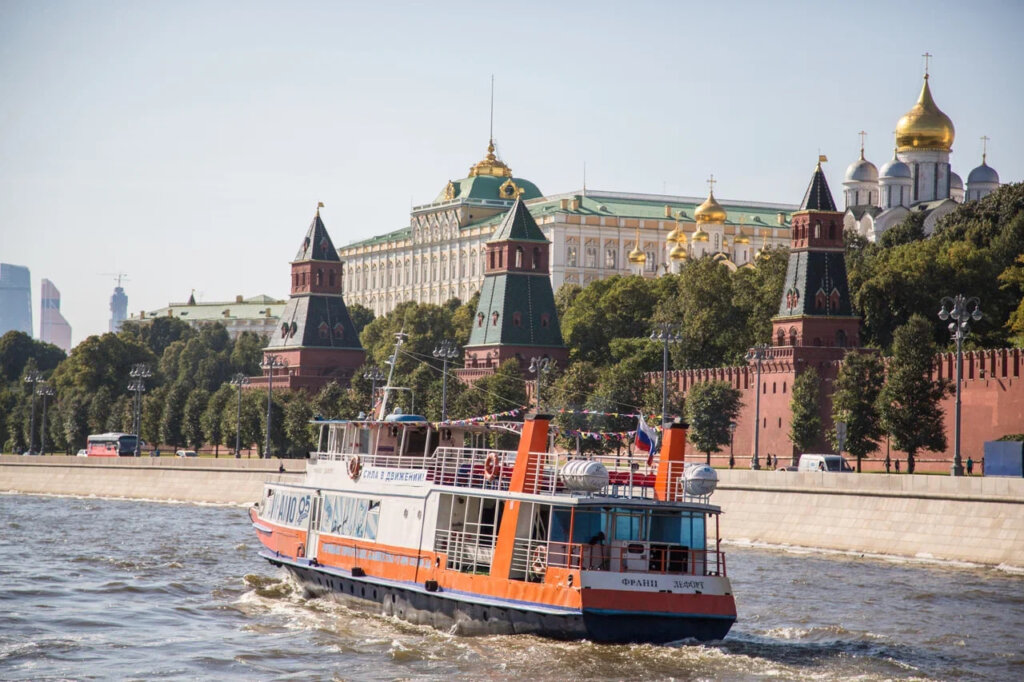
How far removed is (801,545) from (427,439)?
18.7m

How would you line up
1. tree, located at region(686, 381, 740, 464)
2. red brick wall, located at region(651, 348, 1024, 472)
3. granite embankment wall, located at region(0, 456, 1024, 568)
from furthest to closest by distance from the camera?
tree, located at region(686, 381, 740, 464) → red brick wall, located at region(651, 348, 1024, 472) → granite embankment wall, located at region(0, 456, 1024, 568)

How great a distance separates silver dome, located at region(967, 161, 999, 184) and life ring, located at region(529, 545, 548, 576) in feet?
389

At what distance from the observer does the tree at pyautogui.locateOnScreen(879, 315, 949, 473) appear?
7244 cm

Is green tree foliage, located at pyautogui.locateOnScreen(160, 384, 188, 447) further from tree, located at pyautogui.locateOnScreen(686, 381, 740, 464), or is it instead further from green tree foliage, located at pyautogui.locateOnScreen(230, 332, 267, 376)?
tree, located at pyautogui.locateOnScreen(686, 381, 740, 464)

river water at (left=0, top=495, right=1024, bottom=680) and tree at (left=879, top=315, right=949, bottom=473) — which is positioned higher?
tree at (left=879, top=315, right=949, bottom=473)

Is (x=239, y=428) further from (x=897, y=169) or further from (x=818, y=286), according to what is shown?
(x=897, y=169)

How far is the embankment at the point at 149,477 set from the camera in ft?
283

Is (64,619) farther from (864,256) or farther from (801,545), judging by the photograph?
(864,256)

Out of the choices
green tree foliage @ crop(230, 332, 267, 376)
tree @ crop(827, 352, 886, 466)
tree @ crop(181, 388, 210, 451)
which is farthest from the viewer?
green tree foliage @ crop(230, 332, 267, 376)

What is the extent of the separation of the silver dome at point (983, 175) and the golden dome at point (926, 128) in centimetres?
736

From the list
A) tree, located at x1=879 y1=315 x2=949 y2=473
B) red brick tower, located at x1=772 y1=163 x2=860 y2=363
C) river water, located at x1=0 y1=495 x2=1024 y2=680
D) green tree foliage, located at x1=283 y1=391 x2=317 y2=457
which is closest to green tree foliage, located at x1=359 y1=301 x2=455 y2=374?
green tree foliage, located at x1=283 y1=391 x2=317 y2=457

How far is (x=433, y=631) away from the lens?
36.2 m

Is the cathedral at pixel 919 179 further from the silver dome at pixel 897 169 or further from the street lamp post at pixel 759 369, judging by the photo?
the street lamp post at pixel 759 369

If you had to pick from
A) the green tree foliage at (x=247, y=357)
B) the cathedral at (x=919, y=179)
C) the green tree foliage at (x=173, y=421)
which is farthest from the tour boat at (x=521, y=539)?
the green tree foliage at (x=247, y=357)
